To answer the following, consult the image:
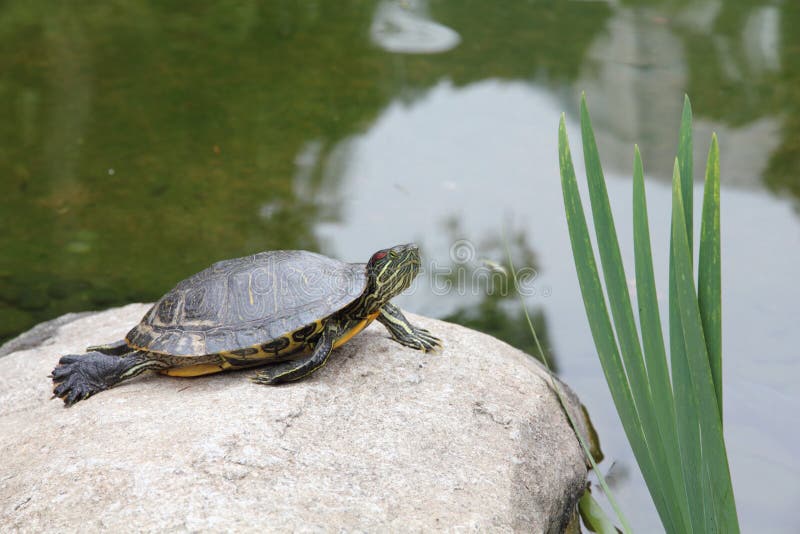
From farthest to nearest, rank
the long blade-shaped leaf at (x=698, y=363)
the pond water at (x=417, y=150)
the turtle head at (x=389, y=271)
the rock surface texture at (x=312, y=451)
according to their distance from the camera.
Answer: the pond water at (x=417, y=150)
the turtle head at (x=389, y=271)
the rock surface texture at (x=312, y=451)
the long blade-shaped leaf at (x=698, y=363)

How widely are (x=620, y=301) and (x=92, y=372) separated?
1.86m

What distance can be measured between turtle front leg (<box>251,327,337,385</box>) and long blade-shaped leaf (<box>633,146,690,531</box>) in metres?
1.20

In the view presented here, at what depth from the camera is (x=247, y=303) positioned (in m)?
2.77

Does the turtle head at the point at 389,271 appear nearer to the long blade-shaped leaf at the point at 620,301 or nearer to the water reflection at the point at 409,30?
the long blade-shaped leaf at the point at 620,301

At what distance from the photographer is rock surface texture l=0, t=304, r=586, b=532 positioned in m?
2.09

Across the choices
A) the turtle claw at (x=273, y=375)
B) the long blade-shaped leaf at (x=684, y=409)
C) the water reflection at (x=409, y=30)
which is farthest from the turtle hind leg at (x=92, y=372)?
the water reflection at (x=409, y=30)

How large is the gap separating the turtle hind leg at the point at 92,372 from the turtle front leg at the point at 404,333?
842mm

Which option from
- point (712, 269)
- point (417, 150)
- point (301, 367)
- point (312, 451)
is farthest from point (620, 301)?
point (417, 150)

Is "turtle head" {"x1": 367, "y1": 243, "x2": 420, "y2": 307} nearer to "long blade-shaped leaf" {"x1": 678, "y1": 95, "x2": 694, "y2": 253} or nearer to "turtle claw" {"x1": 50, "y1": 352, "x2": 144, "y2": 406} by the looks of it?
"turtle claw" {"x1": 50, "y1": 352, "x2": 144, "y2": 406}

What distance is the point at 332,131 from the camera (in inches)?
230

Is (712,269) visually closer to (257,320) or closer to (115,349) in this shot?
(257,320)

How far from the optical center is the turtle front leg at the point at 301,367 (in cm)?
273

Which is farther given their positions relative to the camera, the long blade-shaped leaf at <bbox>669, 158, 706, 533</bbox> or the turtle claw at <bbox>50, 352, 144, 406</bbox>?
the turtle claw at <bbox>50, 352, 144, 406</bbox>

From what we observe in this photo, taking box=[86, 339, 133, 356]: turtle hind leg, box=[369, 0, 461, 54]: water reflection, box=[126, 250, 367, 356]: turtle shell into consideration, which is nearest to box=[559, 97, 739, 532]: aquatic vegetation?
box=[126, 250, 367, 356]: turtle shell
